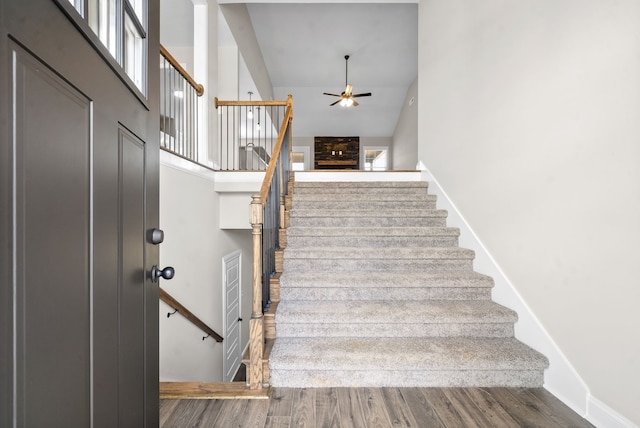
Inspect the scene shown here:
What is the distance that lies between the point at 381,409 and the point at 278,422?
0.54 meters

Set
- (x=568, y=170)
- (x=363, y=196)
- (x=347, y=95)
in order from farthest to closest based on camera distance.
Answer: (x=347, y=95), (x=363, y=196), (x=568, y=170)

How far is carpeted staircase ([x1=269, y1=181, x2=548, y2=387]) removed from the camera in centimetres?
182

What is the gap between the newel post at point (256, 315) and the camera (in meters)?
1.77

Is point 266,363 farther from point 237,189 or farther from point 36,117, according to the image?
point 237,189

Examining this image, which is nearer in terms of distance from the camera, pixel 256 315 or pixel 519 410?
pixel 519 410

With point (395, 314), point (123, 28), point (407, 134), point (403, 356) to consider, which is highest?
point (407, 134)

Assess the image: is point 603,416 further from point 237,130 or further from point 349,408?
point 237,130

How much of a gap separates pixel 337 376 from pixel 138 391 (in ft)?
3.91

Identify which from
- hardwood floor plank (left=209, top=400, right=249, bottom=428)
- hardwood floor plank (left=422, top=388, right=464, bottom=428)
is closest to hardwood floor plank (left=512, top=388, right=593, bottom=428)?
hardwood floor plank (left=422, top=388, right=464, bottom=428)

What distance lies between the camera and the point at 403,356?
1.84 meters

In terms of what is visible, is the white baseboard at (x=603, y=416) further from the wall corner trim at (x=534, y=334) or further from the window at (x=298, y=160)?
the window at (x=298, y=160)

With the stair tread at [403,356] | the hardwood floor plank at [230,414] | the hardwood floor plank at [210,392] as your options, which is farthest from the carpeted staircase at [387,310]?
the hardwood floor plank at [230,414]

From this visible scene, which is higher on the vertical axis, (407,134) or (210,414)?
(407,134)

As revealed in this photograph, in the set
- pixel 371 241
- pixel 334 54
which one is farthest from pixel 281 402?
pixel 334 54
